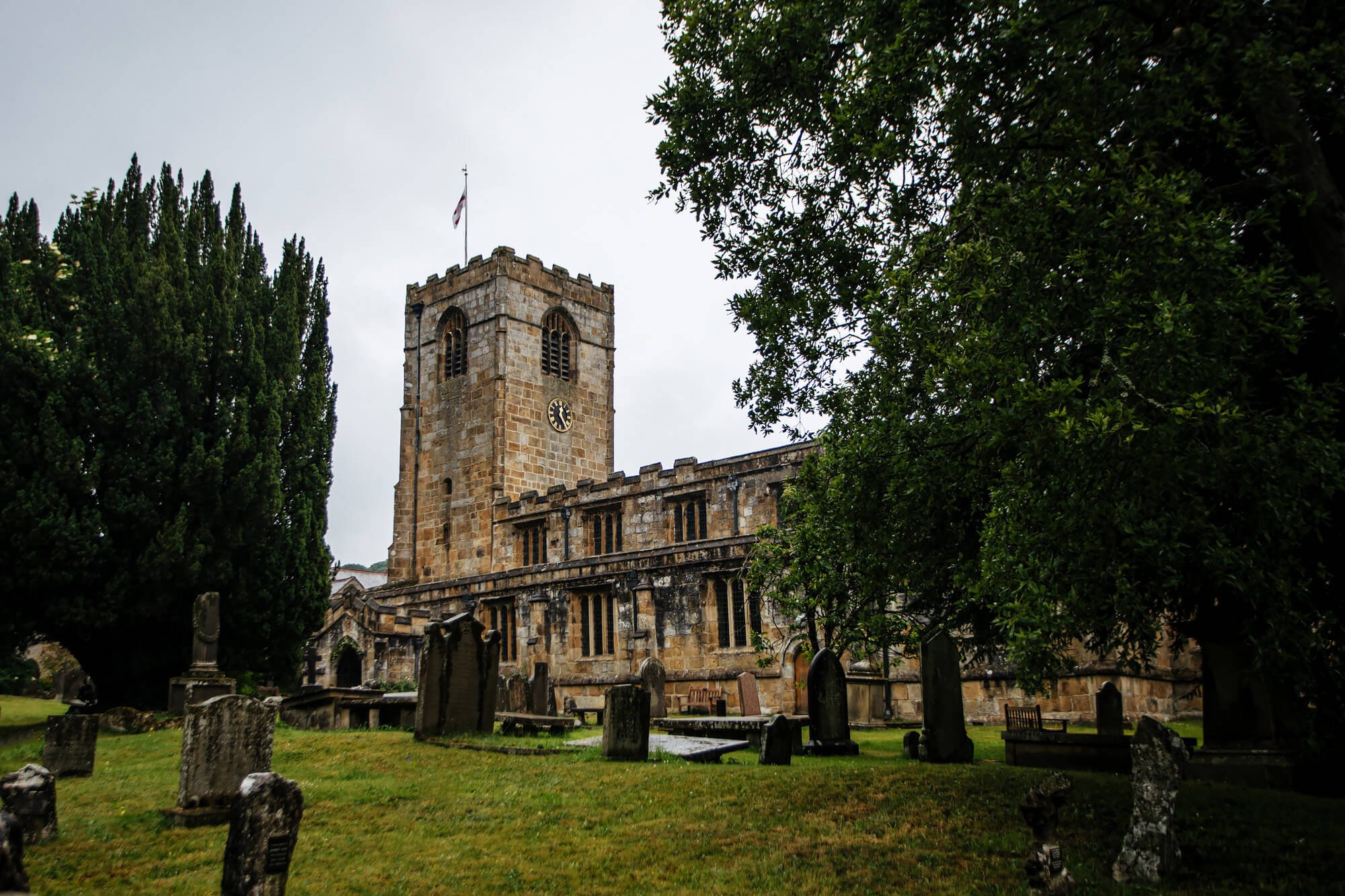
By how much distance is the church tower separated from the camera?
41.9 m

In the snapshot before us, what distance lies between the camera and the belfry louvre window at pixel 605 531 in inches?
1416

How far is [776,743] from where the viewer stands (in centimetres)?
1217

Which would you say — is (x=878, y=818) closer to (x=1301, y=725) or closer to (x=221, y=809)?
(x=1301, y=725)

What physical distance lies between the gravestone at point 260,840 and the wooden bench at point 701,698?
17.0 m

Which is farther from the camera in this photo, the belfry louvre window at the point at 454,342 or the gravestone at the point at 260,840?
the belfry louvre window at the point at 454,342

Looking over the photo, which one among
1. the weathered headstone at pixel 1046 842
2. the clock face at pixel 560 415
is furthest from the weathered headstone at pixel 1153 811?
the clock face at pixel 560 415

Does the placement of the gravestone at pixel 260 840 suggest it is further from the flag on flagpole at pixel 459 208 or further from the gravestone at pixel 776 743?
the flag on flagpole at pixel 459 208

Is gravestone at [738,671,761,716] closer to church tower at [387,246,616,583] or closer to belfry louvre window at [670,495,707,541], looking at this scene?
belfry louvre window at [670,495,707,541]

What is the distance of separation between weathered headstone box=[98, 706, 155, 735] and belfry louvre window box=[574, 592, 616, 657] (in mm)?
12948

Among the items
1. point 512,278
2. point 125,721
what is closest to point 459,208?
point 512,278

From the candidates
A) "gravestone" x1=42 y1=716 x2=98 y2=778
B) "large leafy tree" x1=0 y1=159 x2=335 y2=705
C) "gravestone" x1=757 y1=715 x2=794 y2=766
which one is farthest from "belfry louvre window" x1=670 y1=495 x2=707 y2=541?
"gravestone" x1=42 y1=716 x2=98 y2=778

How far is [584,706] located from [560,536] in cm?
1236

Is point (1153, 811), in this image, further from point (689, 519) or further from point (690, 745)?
point (689, 519)

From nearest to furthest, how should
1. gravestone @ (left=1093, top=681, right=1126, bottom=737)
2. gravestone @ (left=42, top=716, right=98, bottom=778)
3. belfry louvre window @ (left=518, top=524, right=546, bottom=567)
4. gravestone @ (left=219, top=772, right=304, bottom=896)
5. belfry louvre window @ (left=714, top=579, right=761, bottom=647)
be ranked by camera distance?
gravestone @ (left=219, top=772, right=304, bottom=896) < gravestone @ (left=42, top=716, right=98, bottom=778) < gravestone @ (left=1093, top=681, right=1126, bottom=737) < belfry louvre window @ (left=714, top=579, right=761, bottom=647) < belfry louvre window @ (left=518, top=524, right=546, bottom=567)
